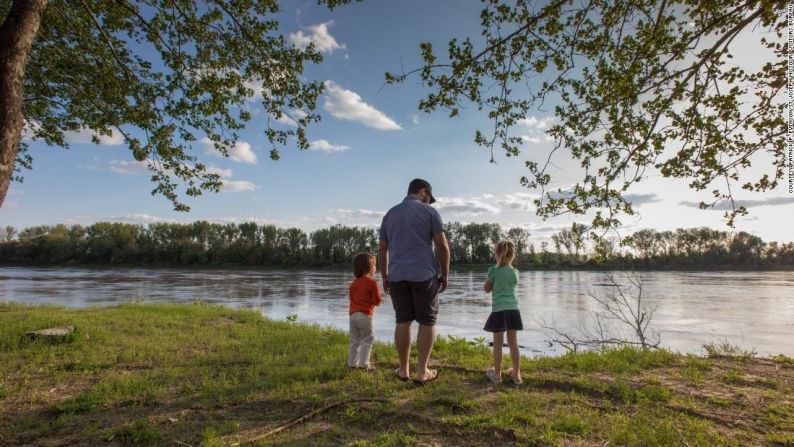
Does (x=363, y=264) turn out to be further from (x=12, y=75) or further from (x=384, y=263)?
(x=12, y=75)

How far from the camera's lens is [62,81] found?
24.7 feet

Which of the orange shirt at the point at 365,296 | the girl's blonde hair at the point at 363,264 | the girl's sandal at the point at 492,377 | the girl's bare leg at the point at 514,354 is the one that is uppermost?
the girl's blonde hair at the point at 363,264

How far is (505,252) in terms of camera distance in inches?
188

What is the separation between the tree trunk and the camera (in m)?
3.21

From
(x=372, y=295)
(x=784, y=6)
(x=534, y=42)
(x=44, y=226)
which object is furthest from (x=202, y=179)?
(x=44, y=226)

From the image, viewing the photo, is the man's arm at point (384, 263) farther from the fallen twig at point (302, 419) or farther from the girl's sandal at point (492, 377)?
the girl's sandal at point (492, 377)

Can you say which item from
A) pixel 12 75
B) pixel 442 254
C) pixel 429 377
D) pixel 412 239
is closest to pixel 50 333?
pixel 12 75

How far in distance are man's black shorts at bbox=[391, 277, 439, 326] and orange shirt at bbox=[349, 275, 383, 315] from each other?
79 centimetres

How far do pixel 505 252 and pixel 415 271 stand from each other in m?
1.13

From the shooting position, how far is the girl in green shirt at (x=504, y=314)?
4.62 m

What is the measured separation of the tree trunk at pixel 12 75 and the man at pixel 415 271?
326 centimetres

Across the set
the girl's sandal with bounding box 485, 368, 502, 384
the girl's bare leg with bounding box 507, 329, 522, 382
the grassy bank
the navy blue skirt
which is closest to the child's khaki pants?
the grassy bank

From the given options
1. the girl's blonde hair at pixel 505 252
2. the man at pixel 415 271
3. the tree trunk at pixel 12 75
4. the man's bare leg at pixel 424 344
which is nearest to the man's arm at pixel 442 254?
the man at pixel 415 271

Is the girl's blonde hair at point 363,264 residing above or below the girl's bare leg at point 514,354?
above
